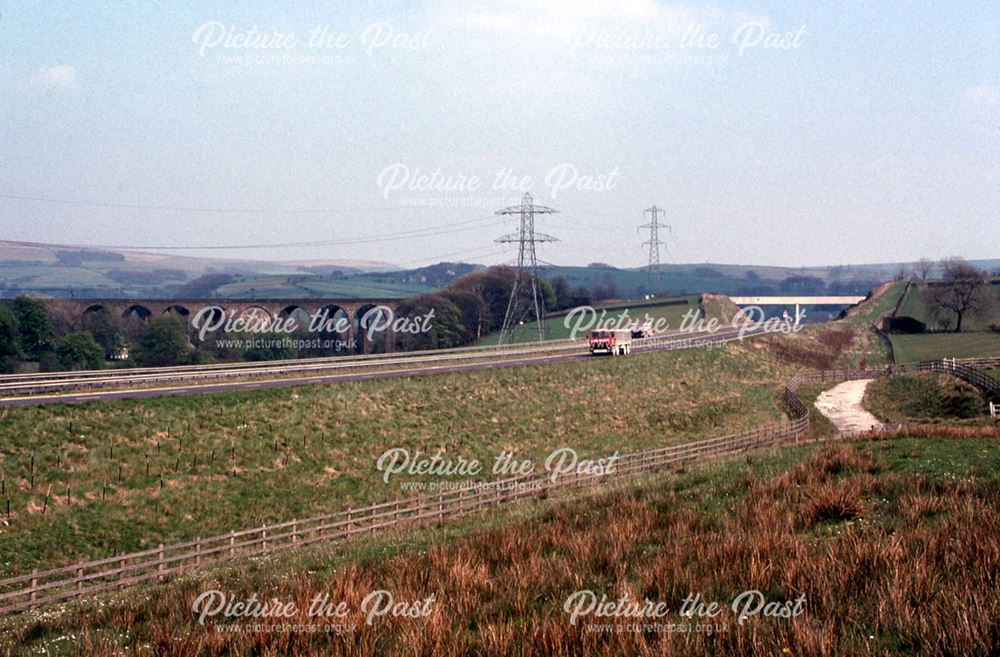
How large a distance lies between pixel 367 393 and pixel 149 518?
61.9ft

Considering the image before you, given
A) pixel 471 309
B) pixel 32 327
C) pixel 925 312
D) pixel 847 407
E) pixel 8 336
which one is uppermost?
pixel 32 327

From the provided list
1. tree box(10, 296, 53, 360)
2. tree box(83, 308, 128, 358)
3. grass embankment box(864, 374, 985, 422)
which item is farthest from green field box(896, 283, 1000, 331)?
tree box(10, 296, 53, 360)

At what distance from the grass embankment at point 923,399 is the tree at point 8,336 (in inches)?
2932

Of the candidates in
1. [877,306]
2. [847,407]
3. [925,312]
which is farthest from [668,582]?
[877,306]

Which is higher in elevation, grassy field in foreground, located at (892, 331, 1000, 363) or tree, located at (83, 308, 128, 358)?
tree, located at (83, 308, 128, 358)

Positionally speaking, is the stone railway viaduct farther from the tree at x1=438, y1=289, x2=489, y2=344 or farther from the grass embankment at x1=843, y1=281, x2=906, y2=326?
the grass embankment at x1=843, y1=281, x2=906, y2=326

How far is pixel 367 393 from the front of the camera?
46.8 meters

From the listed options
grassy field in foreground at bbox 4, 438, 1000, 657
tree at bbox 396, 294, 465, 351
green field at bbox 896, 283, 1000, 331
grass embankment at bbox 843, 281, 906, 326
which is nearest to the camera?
grassy field in foreground at bbox 4, 438, 1000, 657

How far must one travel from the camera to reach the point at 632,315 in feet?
431

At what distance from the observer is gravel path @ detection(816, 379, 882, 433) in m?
51.3

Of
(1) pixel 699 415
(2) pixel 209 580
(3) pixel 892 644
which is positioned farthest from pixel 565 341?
(3) pixel 892 644

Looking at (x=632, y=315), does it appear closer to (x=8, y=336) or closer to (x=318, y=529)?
(x=8, y=336)

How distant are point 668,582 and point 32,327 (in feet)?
273

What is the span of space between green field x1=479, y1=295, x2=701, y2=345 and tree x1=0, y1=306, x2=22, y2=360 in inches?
2246
